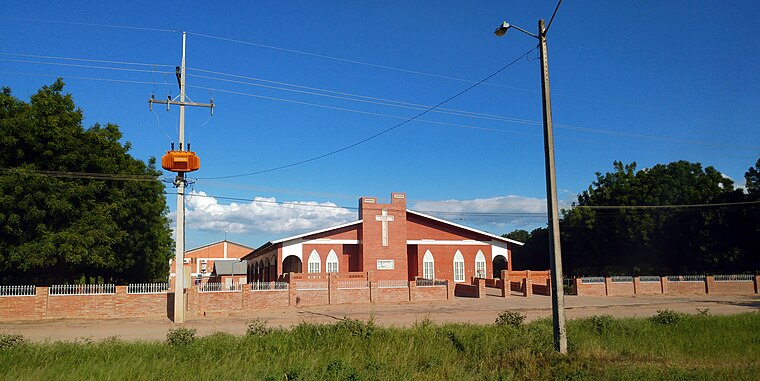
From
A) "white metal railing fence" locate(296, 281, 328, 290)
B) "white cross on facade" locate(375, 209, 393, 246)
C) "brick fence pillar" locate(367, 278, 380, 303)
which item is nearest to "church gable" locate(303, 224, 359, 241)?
"white cross on facade" locate(375, 209, 393, 246)

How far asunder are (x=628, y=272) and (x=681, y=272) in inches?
173

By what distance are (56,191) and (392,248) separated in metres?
23.2

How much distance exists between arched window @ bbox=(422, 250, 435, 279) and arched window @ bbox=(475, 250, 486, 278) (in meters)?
3.57

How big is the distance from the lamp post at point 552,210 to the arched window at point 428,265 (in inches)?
1229

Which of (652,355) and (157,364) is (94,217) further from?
(652,355)

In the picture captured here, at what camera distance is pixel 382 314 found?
24.0 metres

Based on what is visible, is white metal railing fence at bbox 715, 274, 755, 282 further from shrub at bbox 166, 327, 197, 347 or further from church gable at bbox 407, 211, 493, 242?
shrub at bbox 166, 327, 197, 347

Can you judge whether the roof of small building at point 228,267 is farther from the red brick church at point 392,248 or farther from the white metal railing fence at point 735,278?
the white metal railing fence at point 735,278

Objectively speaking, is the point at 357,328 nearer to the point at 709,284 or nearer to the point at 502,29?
the point at 502,29

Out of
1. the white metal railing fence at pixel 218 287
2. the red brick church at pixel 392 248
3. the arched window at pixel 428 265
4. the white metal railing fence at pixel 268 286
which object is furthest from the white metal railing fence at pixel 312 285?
the arched window at pixel 428 265

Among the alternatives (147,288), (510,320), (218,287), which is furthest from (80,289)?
(510,320)

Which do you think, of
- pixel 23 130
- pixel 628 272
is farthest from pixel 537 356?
pixel 628 272

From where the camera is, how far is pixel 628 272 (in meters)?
46.2

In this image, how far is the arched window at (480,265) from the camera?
143 feet
